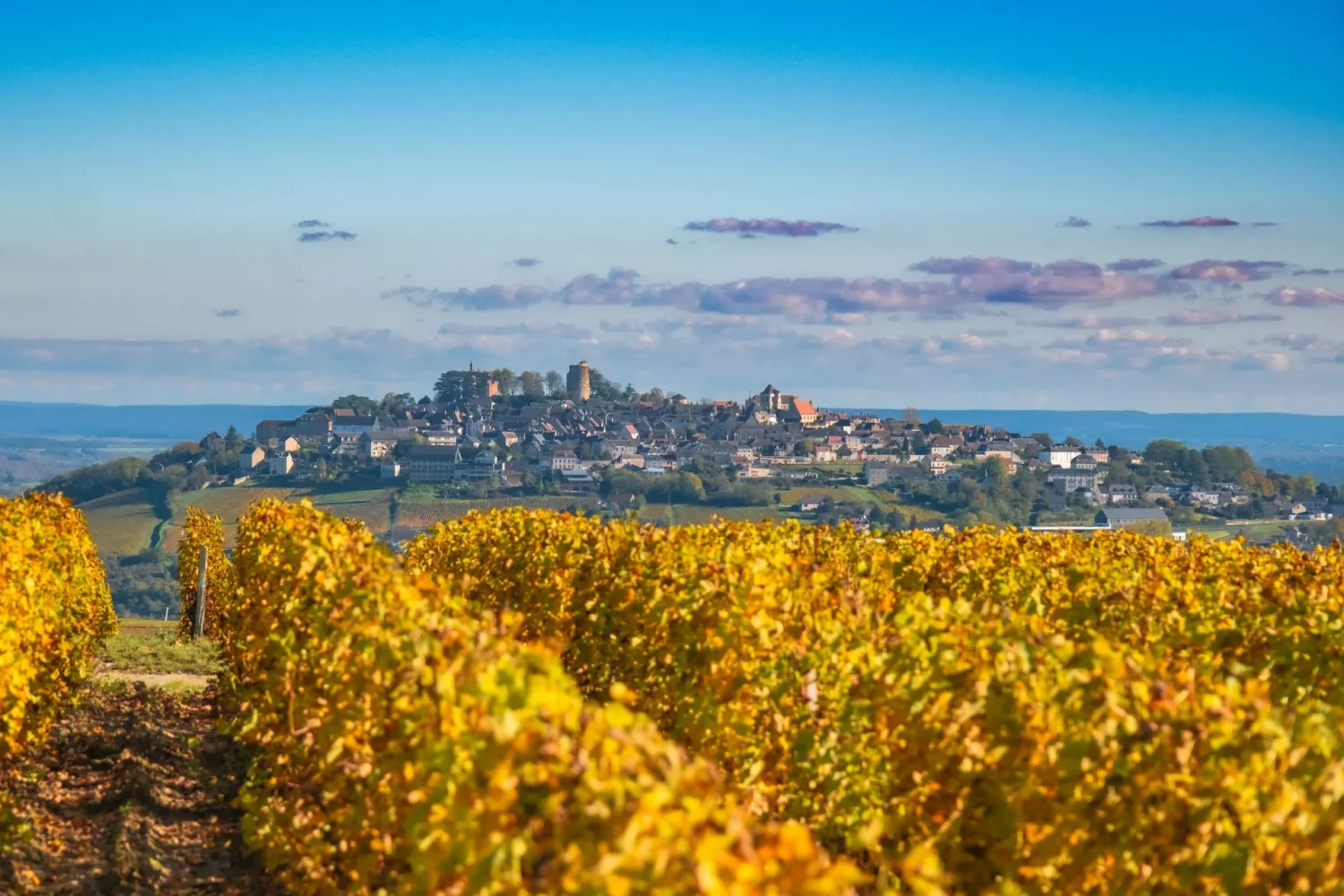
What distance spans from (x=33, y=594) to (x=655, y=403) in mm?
176655

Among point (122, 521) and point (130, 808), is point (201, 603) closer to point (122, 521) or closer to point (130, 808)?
point (130, 808)

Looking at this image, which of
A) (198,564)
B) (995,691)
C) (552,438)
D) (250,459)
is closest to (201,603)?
(198,564)

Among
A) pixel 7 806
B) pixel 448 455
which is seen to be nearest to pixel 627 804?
pixel 7 806

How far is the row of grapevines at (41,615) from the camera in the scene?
33.7ft

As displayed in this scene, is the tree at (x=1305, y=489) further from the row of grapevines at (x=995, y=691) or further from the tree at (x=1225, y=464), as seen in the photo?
the row of grapevines at (x=995, y=691)

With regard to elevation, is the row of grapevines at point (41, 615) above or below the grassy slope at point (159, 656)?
above

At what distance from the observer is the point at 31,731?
12.5 meters

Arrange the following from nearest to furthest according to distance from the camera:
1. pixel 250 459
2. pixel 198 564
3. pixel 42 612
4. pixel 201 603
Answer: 1. pixel 42 612
2. pixel 201 603
3. pixel 198 564
4. pixel 250 459

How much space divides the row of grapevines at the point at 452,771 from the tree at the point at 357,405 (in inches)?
6640

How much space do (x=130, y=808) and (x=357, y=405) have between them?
560 feet

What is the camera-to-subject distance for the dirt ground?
952cm

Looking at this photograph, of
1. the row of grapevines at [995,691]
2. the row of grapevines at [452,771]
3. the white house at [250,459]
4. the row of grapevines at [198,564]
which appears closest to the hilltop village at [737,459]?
the white house at [250,459]

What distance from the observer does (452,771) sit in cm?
474

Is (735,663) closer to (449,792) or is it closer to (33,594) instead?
(449,792)
